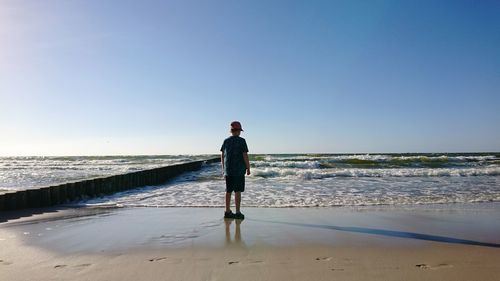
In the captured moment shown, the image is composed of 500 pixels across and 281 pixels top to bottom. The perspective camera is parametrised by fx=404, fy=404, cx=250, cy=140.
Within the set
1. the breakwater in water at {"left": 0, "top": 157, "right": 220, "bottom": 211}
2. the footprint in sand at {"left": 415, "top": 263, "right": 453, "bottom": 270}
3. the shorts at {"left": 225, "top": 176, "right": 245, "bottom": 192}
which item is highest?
the shorts at {"left": 225, "top": 176, "right": 245, "bottom": 192}

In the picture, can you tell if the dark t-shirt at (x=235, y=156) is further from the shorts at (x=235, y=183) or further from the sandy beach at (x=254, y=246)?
the sandy beach at (x=254, y=246)

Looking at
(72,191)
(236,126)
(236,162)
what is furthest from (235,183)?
(72,191)

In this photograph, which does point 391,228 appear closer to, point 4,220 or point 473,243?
point 473,243

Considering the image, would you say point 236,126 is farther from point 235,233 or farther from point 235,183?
point 235,233

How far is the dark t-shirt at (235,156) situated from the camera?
693 cm

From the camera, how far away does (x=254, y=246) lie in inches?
181

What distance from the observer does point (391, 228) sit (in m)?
5.85

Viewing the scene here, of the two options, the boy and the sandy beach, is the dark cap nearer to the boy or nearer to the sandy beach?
the boy

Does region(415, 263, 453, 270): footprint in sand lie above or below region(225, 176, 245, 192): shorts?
below

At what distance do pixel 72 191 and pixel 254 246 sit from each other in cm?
692

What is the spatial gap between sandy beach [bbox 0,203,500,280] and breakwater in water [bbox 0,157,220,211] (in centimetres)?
89

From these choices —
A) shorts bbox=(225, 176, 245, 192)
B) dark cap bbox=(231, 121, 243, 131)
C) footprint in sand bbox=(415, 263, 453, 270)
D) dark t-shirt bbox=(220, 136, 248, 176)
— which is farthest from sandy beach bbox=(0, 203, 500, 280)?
dark cap bbox=(231, 121, 243, 131)

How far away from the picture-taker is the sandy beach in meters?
3.51

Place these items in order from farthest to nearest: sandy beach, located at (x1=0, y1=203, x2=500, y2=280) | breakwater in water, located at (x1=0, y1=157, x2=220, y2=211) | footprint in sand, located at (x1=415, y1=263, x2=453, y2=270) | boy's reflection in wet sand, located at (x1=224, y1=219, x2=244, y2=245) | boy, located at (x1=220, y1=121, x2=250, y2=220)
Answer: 1. breakwater in water, located at (x1=0, y1=157, x2=220, y2=211)
2. boy, located at (x1=220, y1=121, x2=250, y2=220)
3. boy's reflection in wet sand, located at (x1=224, y1=219, x2=244, y2=245)
4. footprint in sand, located at (x1=415, y1=263, x2=453, y2=270)
5. sandy beach, located at (x1=0, y1=203, x2=500, y2=280)
